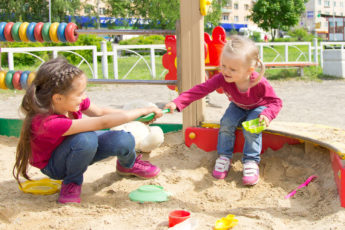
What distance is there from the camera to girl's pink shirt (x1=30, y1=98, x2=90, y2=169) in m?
Result: 1.82

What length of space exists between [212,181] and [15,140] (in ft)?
5.56

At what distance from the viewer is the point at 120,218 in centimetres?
178

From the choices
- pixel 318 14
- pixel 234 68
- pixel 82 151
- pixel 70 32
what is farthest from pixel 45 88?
pixel 318 14

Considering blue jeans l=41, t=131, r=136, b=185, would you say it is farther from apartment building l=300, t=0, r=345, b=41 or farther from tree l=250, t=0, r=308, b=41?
apartment building l=300, t=0, r=345, b=41

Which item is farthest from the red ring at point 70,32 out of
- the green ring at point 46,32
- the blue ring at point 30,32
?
the blue ring at point 30,32

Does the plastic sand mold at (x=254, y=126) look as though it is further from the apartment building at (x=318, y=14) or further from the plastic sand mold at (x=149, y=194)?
the apartment building at (x=318, y=14)

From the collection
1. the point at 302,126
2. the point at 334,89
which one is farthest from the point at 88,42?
the point at 302,126

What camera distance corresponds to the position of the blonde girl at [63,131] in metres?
1.83

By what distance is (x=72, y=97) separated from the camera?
6.08 feet

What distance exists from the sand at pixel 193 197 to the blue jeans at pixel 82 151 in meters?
0.16

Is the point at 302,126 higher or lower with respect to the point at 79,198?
higher

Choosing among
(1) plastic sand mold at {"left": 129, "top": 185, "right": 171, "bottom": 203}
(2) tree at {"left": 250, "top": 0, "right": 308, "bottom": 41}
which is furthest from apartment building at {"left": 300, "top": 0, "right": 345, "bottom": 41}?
(1) plastic sand mold at {"left": 129, "top": 185, "right": 171, "bottom": 203}

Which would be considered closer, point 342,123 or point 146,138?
point 146,138

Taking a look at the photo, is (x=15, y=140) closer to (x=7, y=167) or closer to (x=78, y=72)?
(x=7, y=167)
